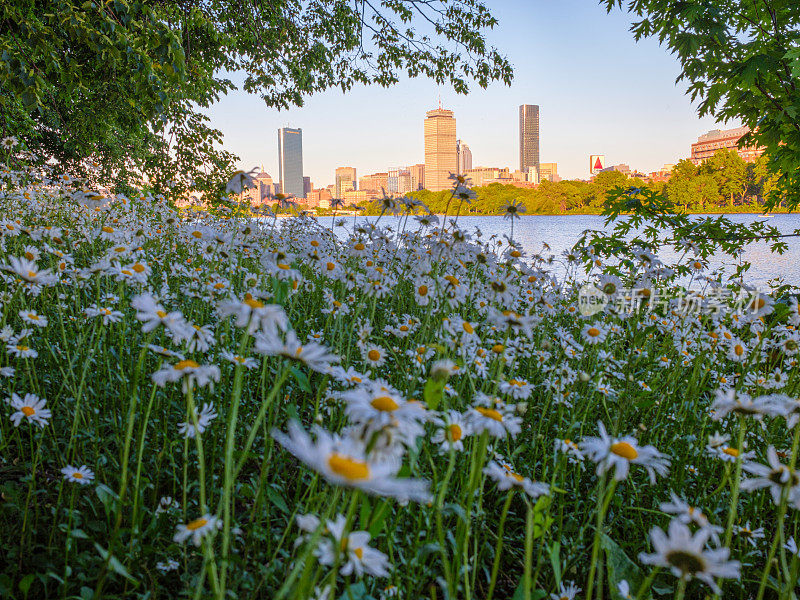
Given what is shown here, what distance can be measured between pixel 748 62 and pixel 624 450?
3.33 m

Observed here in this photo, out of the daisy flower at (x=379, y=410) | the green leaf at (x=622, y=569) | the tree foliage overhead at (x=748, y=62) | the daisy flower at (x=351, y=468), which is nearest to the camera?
A: the daisy flower at (x=351, y=468)

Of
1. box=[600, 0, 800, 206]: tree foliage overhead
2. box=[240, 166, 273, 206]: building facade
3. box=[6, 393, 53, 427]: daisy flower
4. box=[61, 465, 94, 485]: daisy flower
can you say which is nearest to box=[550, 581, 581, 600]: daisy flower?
box=[61, 465, 94, 485]: daisy flower

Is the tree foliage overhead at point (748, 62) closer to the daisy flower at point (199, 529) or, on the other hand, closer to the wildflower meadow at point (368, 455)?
the wildflower meadow at point (368, 455)

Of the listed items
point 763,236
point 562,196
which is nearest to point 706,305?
point 763,236

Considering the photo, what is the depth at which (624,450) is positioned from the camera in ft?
3.00

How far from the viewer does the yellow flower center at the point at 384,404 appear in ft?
2.25

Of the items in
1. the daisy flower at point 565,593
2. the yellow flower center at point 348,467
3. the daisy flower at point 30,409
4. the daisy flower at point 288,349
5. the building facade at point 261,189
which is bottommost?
the daisy flower at point 565,593

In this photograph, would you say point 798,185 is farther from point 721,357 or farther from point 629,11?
point 721,357

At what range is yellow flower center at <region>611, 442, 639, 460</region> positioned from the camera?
2.95ft

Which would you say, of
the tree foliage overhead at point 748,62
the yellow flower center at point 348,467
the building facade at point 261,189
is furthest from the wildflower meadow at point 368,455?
the tree foliage overhead at point 748,62

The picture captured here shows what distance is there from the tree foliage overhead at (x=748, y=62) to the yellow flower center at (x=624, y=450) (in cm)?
313

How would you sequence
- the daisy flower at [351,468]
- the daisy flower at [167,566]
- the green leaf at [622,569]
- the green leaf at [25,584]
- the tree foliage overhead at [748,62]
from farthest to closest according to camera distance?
the tree foliage overhead at [748,62] < the green leaf at [622,569] < the daisy flower at [167,566] < the green leaf at [25,584] < the daisy flower at [351,468]

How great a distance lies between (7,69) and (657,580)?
371cm

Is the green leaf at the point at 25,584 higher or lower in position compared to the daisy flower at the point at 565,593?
higher
